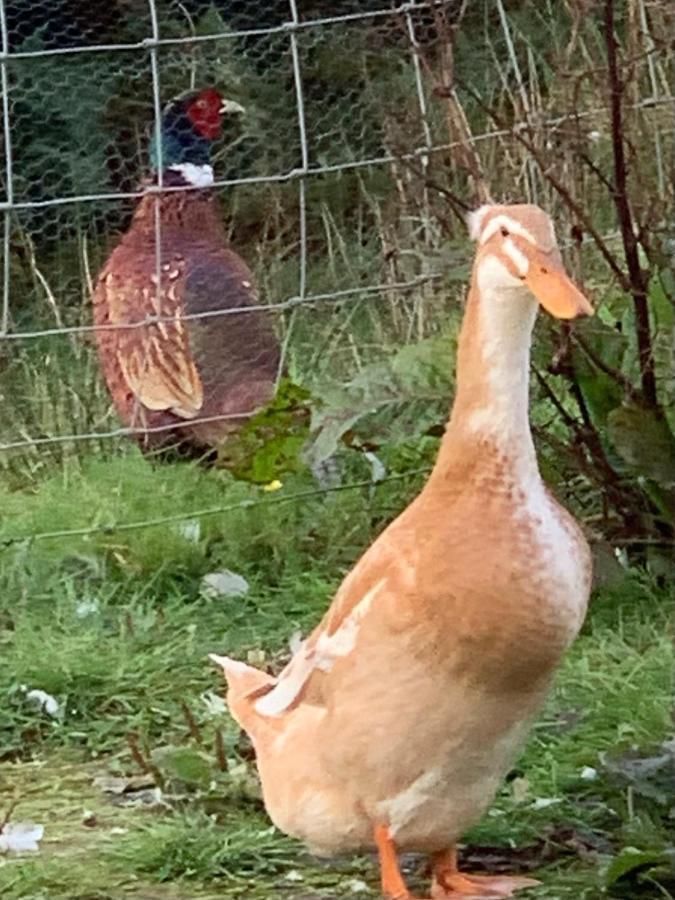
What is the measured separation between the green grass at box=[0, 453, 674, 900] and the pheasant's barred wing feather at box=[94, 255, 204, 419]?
0.72 feet

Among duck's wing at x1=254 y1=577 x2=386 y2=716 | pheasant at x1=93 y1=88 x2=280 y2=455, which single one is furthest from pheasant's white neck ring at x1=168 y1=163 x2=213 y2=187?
duck's wing at x1=254 y1=577 x2=386 y2=716

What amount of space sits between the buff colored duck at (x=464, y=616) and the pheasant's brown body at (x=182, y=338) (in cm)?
185

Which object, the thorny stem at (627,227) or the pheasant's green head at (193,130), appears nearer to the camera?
the thorny stem at (627,227)

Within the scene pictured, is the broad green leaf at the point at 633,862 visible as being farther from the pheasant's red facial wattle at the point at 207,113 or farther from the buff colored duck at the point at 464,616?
the pheasant's red facial wattle at the point at 207,113

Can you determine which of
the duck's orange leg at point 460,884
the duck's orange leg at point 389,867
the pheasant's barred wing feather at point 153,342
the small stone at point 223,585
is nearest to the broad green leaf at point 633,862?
the duck's orange leg at point 460,884

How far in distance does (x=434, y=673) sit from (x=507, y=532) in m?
0.16

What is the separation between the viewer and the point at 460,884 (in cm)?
233

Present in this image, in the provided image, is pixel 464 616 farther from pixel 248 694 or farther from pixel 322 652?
pixel 248 694

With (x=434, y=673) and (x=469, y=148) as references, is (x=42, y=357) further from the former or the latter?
(x=434, y=673)

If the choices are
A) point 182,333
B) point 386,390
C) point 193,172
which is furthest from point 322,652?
point 193,172

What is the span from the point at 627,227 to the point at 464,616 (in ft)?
4.13

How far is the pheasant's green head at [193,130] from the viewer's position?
548 cm

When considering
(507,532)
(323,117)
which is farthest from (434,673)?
(323,117)

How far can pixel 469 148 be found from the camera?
3.44 metres
